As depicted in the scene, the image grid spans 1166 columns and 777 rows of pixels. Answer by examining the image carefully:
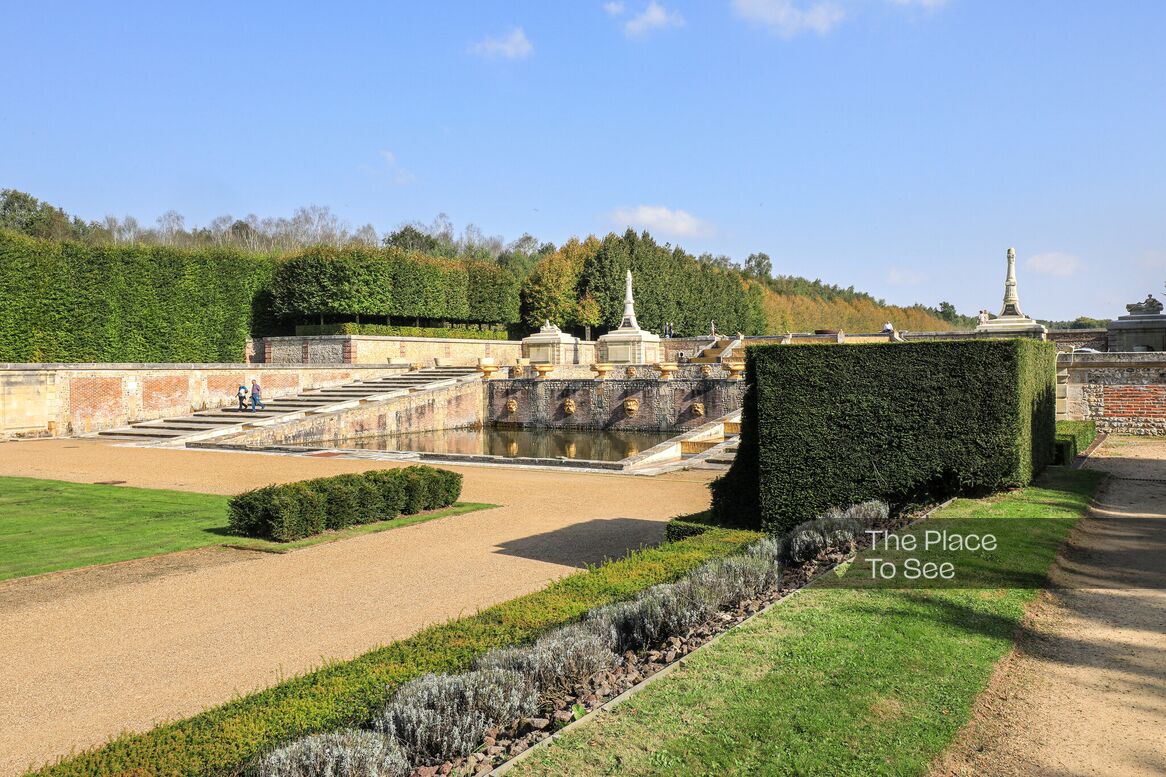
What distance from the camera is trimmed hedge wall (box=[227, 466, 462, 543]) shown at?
36.0 ft

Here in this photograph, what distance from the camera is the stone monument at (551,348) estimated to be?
41.6 meters

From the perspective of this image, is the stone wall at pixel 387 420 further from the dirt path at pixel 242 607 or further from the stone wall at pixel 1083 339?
the stone wall at pixel 1083 339

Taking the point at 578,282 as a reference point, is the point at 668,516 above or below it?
below

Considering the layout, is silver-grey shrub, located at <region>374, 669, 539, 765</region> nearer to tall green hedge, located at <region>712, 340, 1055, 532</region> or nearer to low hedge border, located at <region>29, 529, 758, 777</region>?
low hedge border, located at <region>29, 529, 758, 777</region>

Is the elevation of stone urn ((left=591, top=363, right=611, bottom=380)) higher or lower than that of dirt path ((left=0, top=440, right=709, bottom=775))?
higher

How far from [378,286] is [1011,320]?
98.3ft

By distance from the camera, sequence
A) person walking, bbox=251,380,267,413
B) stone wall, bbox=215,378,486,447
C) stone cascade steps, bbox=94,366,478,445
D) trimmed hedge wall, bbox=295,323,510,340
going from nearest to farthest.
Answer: stone wall, bbox=215,378,486,447 → stone cascade steps, bbox=94,366,478,445 → person walking, bbox=251,380,267,413 → trimmed hedge wall, bbox=295,323,510,340

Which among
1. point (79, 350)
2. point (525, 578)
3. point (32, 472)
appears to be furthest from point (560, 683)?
point (79, 350)

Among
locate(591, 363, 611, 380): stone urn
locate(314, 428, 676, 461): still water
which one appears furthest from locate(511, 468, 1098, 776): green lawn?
locate(591, 363, 611, 380): stone urn

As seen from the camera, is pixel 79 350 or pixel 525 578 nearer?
pixel 525 578

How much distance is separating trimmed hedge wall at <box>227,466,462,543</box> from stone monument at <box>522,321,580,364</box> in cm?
2822

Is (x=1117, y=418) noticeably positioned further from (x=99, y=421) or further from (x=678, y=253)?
(x=678, y=253)

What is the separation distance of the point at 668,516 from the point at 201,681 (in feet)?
24.7

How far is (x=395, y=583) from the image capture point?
344 inches
